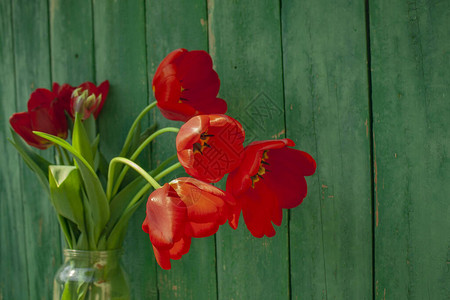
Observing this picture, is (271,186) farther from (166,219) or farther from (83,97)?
(83,97)

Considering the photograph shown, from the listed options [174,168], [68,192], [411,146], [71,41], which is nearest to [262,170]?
[174,168]

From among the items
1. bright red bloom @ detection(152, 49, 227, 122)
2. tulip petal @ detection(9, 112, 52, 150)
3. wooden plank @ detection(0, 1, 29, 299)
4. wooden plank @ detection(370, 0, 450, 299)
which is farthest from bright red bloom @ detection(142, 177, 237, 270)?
wooden plank @ detection(0, 1, 29, 299)

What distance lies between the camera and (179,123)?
92 centimetres

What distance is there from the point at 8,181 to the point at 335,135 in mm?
883

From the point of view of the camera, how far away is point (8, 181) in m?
1.19

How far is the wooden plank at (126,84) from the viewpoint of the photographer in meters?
0.97

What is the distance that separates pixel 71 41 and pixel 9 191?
1.45 ft

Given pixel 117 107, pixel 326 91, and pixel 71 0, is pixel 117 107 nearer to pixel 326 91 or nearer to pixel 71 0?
pixel 71 0

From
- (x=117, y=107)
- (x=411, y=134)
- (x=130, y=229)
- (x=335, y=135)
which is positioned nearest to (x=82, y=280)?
(x=130, y=229)

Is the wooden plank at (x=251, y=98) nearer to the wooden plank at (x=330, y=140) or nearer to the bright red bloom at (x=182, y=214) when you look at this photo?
the wooden plank at (x=330, y=140)

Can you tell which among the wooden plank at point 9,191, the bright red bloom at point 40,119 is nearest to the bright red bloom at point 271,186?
the bright red bloom at point 40,119

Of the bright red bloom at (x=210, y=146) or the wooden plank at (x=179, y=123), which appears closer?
the bright red bloom at (x=210, y=146)

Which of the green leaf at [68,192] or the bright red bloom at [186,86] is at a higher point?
the bright red bloom at [186,86]

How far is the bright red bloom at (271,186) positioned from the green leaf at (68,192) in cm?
31
